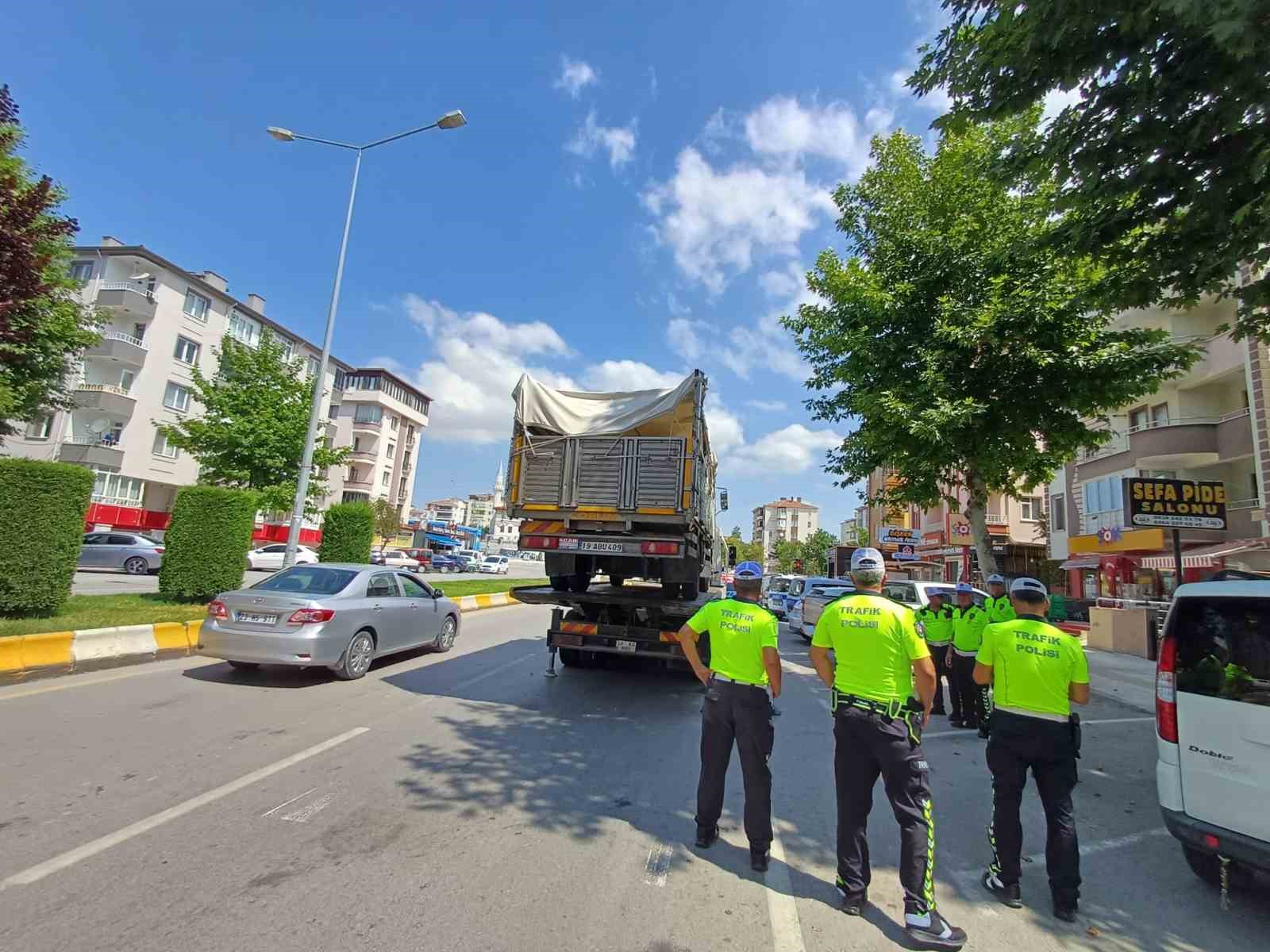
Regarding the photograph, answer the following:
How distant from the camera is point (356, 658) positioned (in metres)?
8.00

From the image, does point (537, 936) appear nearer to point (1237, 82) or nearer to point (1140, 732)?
point (1237, 82)

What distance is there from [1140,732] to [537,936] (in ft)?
28.0

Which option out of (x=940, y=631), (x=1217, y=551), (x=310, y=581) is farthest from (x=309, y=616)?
(x=1217, y=551)

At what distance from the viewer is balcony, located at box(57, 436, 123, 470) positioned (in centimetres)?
3256

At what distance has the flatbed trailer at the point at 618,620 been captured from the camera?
7.51m

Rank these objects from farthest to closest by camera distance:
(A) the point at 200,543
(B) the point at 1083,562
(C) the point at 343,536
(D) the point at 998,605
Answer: (B) the point at 1083,562 < (C) the point at 343,536 < (A) the point at 200,543 < (D) the point at 998,605

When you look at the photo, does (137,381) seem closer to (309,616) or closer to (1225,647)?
(309,616)

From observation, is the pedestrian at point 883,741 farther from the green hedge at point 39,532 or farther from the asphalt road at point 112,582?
the asphalt road at point 112,582

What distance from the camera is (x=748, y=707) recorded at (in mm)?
3760

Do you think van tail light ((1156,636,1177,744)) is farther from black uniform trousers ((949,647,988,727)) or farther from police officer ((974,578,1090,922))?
black uniform trousers ((949,647,988,727))

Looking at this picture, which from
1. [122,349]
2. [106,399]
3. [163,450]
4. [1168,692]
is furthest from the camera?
[163,450]

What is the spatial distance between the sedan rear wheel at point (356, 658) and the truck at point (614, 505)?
6.73 ft

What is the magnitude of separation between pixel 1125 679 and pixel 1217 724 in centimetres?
1048

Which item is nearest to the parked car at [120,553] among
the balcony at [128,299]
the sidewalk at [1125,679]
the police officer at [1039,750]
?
the balcony at [128,299]
